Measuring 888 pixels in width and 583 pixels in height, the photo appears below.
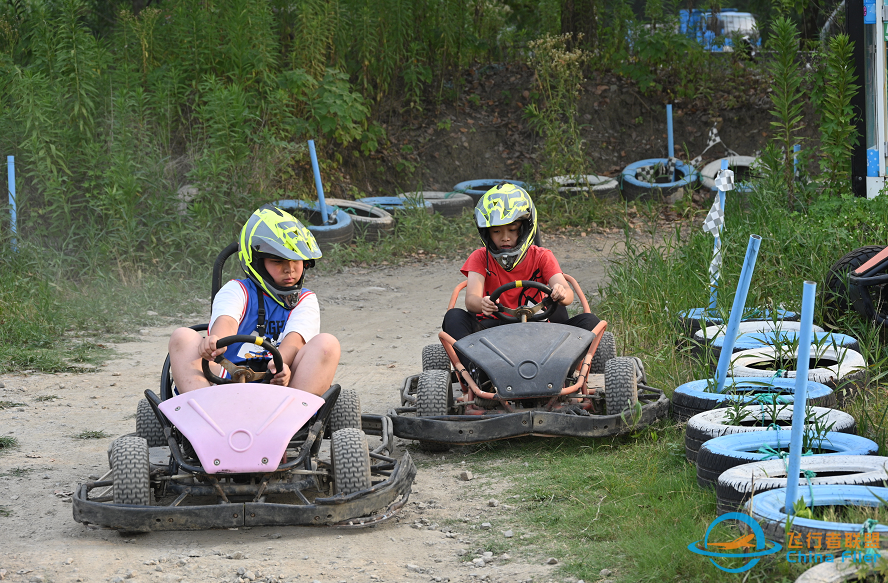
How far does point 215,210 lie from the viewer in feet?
A: 32.2

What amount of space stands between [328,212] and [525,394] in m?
6.97

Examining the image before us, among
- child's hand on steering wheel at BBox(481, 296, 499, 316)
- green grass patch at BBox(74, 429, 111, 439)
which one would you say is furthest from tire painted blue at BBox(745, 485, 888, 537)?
green grass patch at BBox(74, 429, 111, 439)

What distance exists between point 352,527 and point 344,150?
33.4ft

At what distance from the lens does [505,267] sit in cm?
541

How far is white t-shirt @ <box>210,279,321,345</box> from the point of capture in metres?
4.25

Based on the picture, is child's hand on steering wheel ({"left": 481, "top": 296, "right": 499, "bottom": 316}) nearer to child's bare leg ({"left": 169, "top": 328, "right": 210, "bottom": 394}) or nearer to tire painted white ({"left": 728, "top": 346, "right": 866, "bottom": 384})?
tire painted white ({"left": 728, "top": 346, "right": 866, "bottom": 384})

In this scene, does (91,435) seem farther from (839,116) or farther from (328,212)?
(328,212)

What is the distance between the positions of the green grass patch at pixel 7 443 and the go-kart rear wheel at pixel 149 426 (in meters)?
1.06

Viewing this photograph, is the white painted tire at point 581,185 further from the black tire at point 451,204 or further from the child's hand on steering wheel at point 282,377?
the child's hand on steering wheel at point 282,377

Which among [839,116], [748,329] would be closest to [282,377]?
[748,329]

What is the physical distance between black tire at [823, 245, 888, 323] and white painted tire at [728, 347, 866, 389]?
849 millimetres

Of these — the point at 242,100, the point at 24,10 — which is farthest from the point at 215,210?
the point at 24,10

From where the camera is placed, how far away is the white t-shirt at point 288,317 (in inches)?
167

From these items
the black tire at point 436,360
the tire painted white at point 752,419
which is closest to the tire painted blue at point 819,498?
the tire painted white at point 752,419
